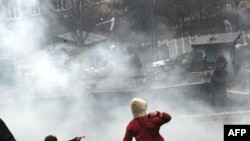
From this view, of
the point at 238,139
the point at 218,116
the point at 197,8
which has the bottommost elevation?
the point at 218,116

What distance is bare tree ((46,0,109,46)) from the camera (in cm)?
2758

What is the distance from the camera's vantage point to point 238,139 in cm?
407

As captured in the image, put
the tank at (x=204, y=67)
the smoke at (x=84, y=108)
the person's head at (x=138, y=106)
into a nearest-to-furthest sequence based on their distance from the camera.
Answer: the person's head at (x=138, y=106) < the smoke at (x=84, y=108) < the tank at (x=204, y=67)

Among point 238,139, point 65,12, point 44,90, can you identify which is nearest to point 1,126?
point 238,139

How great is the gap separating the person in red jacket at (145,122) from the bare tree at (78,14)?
21.7 meters

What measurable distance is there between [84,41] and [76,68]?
28.8ft

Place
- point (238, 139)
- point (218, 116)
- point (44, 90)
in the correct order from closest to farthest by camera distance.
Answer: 1. point (238, 139)
2. point (218, 116)
3. point (44, 90)

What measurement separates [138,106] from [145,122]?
16cm

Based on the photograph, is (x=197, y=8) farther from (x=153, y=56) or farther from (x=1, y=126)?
(x=1, y=126)

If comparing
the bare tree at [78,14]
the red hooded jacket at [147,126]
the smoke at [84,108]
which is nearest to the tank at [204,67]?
the smoke at [84,108]

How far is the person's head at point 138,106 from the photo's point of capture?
418 centimetres

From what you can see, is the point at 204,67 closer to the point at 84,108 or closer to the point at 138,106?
the point at 84,108

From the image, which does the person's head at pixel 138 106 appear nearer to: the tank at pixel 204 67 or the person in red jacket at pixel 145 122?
the person in red jacket at pixel 145 122

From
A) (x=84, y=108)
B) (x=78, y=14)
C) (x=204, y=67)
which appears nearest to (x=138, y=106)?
(x=84, y=108)
